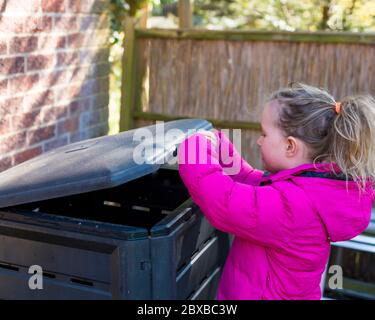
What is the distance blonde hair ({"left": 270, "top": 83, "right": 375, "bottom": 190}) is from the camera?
5.46 feet

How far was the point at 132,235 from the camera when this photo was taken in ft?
5.11

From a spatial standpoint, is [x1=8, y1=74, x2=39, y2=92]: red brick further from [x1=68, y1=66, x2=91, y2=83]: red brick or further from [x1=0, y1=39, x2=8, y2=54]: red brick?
[x1=68, y1=66, x2=91, y2=83]: red brick

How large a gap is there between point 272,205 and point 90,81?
83.0 inches

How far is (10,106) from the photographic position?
103 inches

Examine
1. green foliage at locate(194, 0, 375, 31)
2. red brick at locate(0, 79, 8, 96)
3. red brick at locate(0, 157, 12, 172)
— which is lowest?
red brick at locate(0, 157, 12, 172)

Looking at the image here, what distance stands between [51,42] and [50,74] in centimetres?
17

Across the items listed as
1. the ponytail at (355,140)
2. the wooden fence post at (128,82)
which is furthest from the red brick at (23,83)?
the ponytail at (355,140)

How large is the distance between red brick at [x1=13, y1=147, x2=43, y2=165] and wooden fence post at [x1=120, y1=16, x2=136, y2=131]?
1587mm

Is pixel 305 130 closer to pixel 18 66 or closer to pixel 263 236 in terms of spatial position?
pixel 263 236

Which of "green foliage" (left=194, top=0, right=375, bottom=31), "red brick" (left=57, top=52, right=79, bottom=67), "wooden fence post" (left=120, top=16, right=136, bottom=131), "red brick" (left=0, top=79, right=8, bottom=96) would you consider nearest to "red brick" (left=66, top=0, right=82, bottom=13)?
"red brick" (left=57, top=52, right=79, bottom=67)

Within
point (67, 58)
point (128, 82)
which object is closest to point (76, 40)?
point (67, 58)

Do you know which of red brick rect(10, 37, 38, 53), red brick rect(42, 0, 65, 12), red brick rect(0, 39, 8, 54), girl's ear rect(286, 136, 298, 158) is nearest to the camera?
girl's ear rect(286, 136, 298, 158)

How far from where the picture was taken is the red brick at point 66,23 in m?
2.96
